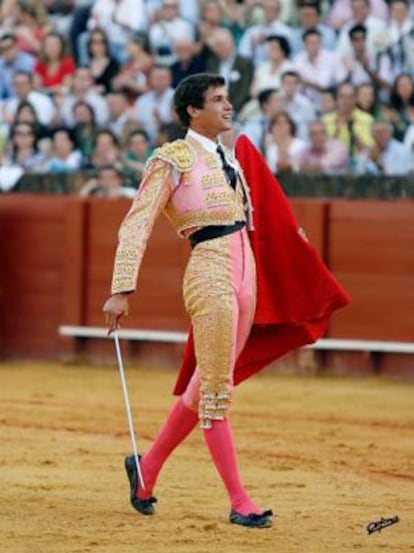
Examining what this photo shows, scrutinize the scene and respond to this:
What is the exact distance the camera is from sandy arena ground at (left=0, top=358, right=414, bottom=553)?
4922 millimetres

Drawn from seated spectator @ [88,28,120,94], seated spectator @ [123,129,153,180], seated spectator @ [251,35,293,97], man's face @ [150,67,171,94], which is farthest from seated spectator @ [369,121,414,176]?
seated spectator @ [88,28,120,94]

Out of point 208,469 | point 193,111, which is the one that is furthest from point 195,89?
point 208,469

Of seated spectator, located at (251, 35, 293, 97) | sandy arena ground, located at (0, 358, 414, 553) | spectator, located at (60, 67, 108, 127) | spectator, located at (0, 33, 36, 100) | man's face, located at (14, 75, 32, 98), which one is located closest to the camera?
sandy arena ground, located at (0, 358, 414, 553)

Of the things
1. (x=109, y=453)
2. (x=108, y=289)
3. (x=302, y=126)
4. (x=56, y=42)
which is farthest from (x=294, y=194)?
(x=109, y=453)

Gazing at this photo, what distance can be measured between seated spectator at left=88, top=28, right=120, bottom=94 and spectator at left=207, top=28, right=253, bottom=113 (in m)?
1.10

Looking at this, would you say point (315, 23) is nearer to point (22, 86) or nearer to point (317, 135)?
point (317, 135)

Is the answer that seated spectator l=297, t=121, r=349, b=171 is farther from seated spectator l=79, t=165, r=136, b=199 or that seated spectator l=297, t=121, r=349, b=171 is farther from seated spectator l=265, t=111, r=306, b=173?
seated spectator l=79, t=165, r=136, b=199

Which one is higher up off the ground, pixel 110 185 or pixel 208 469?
pixel 110 185

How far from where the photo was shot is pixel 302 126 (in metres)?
11.1

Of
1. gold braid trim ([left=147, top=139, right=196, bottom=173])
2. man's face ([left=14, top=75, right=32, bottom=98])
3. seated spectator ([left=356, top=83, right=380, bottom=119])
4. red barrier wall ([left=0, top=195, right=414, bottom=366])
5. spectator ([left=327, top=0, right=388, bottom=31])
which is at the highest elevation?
spectator ([left=327, top=0, right=388, bottom=31])

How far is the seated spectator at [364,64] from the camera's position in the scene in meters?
11.0

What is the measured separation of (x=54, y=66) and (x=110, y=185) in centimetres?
210

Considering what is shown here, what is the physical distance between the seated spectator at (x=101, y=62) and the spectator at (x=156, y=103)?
65 cm

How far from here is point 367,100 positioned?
10828mm
